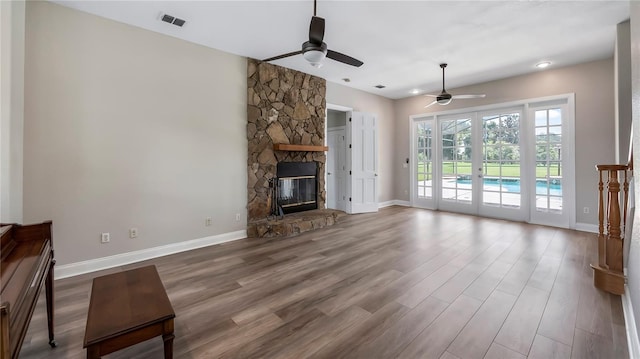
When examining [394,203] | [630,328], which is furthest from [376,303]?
[394,203]

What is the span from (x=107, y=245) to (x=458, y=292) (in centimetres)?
395

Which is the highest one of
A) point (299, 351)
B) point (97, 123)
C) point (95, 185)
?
point (97, 123)

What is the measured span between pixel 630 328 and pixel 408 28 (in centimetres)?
359

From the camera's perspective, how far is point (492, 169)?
19.9 feet

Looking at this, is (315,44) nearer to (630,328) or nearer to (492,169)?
(630,328)

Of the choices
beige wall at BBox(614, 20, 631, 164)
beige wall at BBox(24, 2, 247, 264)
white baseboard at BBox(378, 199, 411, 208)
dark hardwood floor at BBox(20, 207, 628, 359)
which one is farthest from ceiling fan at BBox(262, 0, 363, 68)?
white baseboard at BBox(378, 199, 411, 208)

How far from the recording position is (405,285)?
280 cm

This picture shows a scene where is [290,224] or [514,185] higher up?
[514,185]

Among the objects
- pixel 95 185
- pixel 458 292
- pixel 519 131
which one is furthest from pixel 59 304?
pixel 519 131

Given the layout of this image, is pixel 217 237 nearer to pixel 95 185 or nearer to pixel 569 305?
pixel 95 185

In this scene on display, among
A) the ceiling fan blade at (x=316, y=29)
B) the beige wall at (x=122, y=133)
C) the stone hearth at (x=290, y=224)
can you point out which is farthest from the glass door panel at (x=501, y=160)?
the beige wall at (x=122, y=133)

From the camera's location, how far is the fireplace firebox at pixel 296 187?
5.25 m

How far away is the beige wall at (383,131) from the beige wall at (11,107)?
5.31 meters

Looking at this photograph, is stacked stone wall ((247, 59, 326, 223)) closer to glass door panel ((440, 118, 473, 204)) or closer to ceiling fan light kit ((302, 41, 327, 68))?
ceiling fan light kit ((302, 41, 327, 68))
